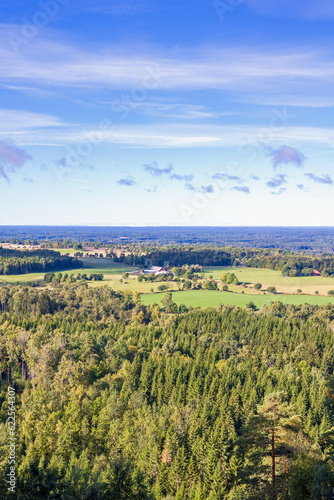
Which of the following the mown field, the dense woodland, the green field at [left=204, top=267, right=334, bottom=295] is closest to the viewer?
the dense woodland

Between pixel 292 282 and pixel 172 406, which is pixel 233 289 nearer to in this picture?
pixel 292 282

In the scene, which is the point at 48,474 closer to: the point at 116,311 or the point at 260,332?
the point at 260,332

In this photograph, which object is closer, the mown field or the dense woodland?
the dense woodland

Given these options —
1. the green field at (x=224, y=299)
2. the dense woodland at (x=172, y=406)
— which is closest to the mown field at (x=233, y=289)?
the green field at (x=224, y=299)

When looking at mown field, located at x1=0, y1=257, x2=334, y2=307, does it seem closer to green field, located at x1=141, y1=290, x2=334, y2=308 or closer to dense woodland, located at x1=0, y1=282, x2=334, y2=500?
green field, located at x1=141, y1=290, x2=334, y2=308

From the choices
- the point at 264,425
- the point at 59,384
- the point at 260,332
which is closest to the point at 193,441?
the point at 264,425

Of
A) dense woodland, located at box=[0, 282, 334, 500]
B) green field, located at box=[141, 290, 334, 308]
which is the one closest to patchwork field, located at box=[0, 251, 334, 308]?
green field, located at box=[141, 290, 334, 308]

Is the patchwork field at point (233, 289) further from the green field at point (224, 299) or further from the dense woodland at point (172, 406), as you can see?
the dense woodland at point (172, 406)
